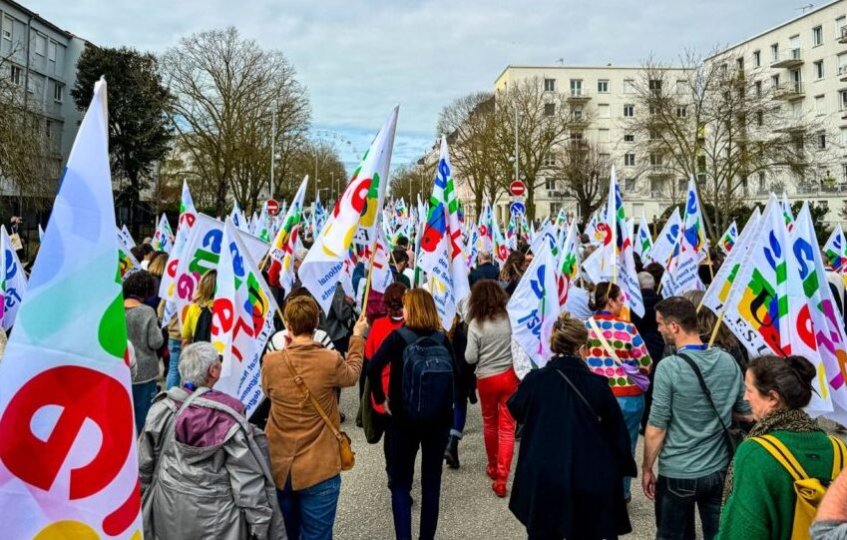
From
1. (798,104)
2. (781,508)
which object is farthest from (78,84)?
(798,104)

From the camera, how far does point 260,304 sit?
15.2 ft

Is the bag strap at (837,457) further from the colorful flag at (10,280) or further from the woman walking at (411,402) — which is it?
the colorful flag at (10,280)

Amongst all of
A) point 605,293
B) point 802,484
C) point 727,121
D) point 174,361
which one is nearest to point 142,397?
point 174,361

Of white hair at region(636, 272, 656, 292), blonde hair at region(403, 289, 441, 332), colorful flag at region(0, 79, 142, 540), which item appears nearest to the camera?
colorful flag at region(0, 79, 142, 540)

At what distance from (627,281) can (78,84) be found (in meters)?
45.8

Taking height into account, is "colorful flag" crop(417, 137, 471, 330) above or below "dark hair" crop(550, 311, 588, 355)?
above

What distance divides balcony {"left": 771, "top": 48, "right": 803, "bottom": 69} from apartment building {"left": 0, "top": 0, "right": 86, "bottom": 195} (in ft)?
176

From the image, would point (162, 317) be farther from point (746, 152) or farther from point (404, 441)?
point (746, 152)

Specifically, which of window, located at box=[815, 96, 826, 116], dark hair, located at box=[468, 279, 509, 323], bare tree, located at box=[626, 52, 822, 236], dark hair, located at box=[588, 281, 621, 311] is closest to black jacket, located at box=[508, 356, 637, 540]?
dark hair, located at box=[588, 281, 621, 311]

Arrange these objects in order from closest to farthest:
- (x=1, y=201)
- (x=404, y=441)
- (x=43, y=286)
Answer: (x=43, y=286) → (x=404, y=441) → (x=1, y=201)

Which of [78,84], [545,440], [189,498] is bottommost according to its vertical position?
[189,498]

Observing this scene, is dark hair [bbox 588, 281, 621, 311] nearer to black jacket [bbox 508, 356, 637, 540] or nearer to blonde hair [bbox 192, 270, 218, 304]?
black jacket [bbox 508, 356, 637, 540]

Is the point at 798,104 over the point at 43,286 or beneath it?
over

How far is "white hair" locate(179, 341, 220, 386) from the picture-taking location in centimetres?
331
